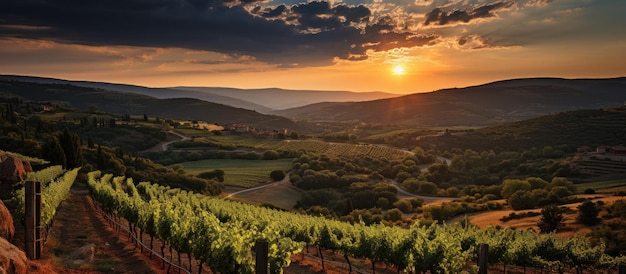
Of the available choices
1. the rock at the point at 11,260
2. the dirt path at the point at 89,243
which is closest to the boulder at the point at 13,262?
the rock at the point at 11,260

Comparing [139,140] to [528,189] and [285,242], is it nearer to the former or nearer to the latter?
[528,189]

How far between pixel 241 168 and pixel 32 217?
10929cm

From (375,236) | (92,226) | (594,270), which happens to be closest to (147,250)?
(92,226)

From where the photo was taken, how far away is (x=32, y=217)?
17.0m

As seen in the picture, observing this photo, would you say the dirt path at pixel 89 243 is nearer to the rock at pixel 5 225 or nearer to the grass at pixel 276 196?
the rock at pixel 5 225

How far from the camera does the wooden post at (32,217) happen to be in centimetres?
1695

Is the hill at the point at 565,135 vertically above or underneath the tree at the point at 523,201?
above

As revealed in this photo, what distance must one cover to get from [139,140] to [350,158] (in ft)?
259

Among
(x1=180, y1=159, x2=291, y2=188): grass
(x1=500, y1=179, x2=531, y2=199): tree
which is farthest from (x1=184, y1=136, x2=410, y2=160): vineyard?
(x1=500, y1=179, x2=531, y2=199): tree

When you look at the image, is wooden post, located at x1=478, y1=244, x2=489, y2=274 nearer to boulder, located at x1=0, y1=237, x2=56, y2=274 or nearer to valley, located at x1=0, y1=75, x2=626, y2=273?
valley, located at x1=0, y1=75, x2=626, y2=273

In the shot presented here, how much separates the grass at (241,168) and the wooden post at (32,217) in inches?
3472

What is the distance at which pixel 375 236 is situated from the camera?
24297 mm

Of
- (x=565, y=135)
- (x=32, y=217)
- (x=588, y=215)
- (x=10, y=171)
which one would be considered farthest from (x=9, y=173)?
(x=565, y=135)

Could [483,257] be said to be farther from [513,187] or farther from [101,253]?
[513,187]
